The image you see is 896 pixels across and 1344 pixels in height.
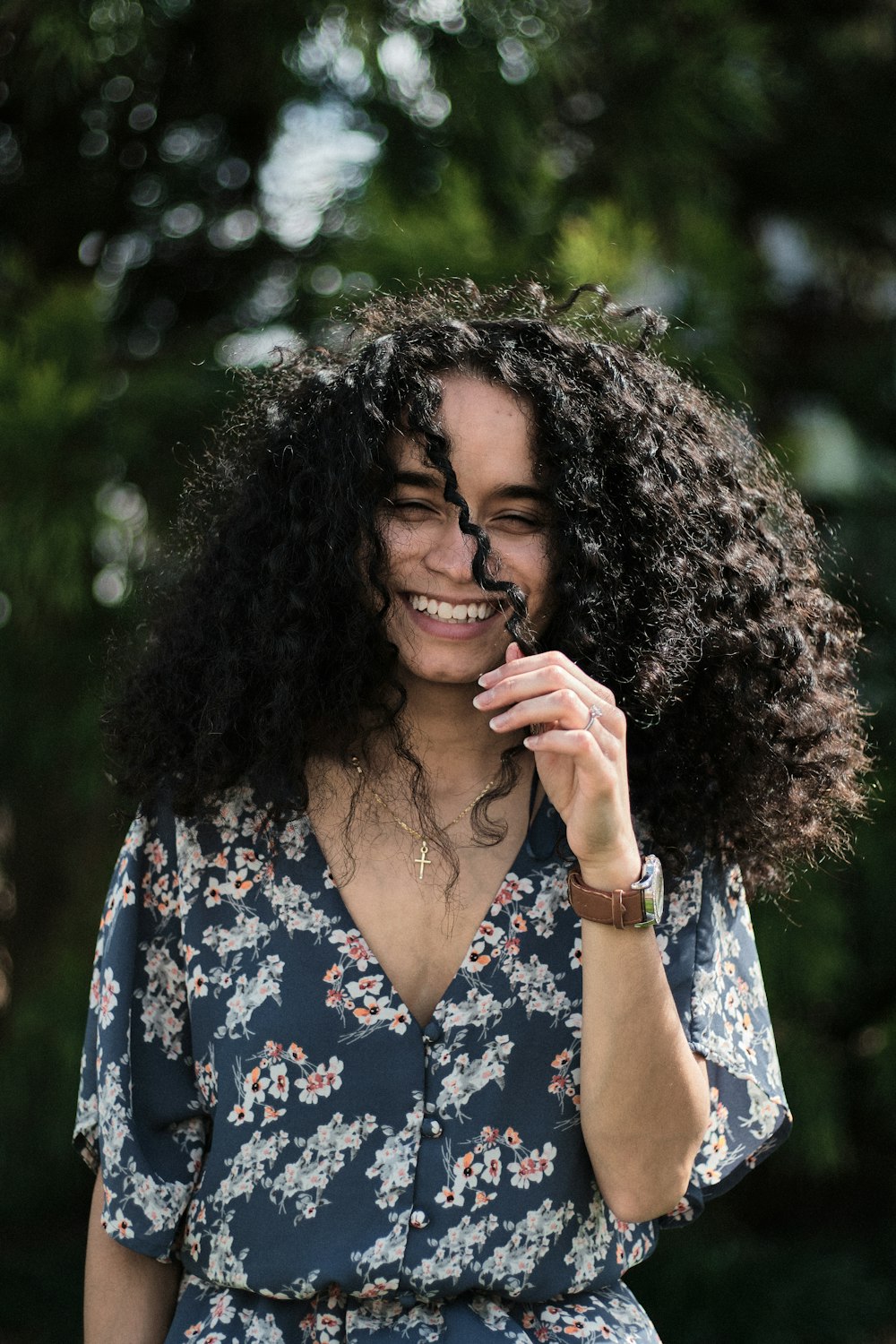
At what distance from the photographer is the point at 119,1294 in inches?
57.1

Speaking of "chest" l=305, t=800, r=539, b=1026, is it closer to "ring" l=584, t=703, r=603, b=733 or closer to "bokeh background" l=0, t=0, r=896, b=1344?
"ring" l=584, t=703, r=603, b=733

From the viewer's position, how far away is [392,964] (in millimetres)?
1410

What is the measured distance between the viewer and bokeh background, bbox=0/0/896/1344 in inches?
84.7

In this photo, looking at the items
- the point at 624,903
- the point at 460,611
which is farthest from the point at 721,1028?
the point at 460,611

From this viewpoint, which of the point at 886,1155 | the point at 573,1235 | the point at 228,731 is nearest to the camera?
the point at 573,1235

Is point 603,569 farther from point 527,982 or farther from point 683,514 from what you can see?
point 527,982

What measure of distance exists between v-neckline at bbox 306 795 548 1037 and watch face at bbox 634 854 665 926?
7.7 inches

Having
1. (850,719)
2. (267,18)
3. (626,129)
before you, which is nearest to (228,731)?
(850,719)

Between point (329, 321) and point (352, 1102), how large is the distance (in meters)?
1.26

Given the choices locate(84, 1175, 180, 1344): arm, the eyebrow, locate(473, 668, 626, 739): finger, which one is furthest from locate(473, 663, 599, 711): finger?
locate(84, 1175, 180, 1344): arm

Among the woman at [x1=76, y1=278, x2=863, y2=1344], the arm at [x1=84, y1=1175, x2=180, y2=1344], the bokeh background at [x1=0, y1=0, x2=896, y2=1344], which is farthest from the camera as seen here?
the bokeh background at [x1=0, y1=0, x2=896, y2=1344]

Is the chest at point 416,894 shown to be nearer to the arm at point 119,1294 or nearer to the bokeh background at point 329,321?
the arm at point 119,1294

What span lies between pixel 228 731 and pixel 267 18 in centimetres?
134

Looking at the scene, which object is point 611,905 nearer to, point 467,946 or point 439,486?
point 467,946
